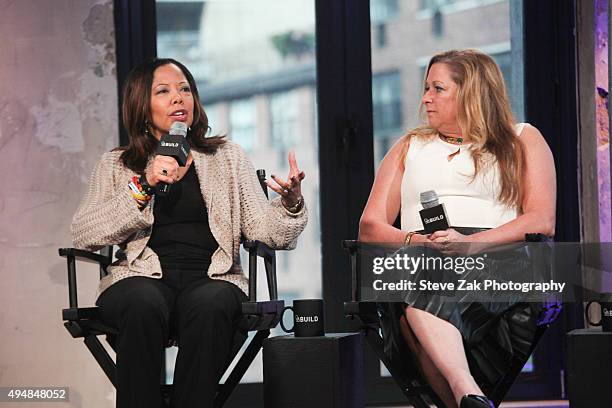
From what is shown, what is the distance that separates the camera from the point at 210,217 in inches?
128

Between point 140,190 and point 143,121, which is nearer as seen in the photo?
point 140,190

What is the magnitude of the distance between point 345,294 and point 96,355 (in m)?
1.55

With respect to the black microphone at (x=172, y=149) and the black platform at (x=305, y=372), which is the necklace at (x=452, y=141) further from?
the black microphone at (x=172, y=149)

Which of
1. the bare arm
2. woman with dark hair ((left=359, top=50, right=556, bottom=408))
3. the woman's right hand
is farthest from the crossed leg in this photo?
the woman's right hand

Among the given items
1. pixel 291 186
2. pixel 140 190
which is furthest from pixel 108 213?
pixel 291 186

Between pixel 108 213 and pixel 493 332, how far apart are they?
126 cm

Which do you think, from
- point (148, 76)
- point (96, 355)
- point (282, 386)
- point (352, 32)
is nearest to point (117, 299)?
point (96, 355)

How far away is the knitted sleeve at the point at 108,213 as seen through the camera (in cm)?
308

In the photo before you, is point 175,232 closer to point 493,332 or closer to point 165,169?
point 165,169

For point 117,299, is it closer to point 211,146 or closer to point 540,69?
point 211,146

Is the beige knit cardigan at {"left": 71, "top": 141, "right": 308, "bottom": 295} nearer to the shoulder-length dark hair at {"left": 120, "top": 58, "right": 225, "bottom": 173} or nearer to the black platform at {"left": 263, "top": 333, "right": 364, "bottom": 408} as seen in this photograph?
the shoulder-length dark hair at {"left": 120, "top": 58, "right": 225, "bottom": 173}

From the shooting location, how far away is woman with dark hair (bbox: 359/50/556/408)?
114 inches

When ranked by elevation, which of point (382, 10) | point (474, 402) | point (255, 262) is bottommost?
point (474, 402)

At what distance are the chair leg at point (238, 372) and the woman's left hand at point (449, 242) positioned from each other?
0.61 metres
